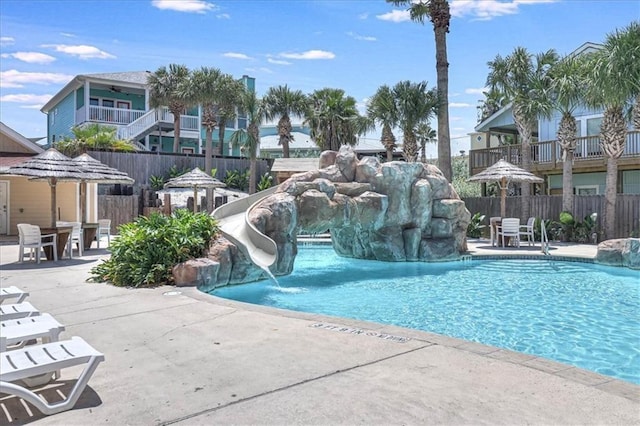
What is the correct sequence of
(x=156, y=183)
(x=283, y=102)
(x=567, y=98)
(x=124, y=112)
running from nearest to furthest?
(x=567, y=98)
(x=156, y=183)
(x=283, y=102)
(x=124, y=112)

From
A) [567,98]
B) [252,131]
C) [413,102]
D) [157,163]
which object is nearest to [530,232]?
[567,98]

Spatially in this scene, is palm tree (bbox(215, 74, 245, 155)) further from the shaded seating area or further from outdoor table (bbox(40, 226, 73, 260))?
the shaded seating area

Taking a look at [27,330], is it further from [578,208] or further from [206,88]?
[206,88]

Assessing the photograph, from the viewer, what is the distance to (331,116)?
30875 mm

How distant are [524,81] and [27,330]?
69.2ft

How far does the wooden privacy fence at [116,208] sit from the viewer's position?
2252 centimetres

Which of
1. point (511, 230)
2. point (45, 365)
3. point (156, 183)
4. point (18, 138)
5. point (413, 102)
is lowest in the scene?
point (45, 365)

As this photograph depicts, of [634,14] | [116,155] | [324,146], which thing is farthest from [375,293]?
[324,146]

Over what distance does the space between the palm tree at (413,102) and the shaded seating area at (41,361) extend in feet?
66.6

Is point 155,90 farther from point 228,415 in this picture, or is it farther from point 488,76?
point 228,415

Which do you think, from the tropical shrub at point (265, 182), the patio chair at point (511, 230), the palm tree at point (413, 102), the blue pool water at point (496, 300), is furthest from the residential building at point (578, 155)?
the tropical shrub at point (265, 182)

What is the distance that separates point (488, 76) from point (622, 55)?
733 cm

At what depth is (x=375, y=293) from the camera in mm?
10531

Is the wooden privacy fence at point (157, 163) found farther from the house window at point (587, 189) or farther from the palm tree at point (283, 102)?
the house window at point (587, 189)
